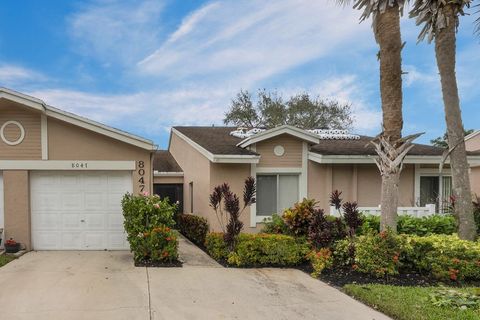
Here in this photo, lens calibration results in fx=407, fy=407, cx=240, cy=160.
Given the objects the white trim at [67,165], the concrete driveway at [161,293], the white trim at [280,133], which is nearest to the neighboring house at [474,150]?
the white trim at [280,133]

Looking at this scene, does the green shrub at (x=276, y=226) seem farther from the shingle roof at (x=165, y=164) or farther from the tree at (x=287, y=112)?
the tree at (x=287, y=112)

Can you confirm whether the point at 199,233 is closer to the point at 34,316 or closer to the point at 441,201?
the point at 34,316

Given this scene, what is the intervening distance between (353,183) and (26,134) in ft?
33.8

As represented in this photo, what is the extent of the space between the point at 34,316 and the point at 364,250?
6472 millimetres

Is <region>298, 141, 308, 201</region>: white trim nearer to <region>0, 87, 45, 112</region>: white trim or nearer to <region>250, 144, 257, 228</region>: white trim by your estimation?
<region>250, 144, 257, 228</region>: white trim

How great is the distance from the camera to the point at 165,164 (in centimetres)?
2184

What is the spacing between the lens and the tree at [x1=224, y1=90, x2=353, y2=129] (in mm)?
37281

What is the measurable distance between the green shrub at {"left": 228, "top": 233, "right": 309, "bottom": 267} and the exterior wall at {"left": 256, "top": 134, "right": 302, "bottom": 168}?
3.72 metres

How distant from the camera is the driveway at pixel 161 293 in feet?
20.7

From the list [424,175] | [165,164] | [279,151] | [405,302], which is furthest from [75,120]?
[424,175]

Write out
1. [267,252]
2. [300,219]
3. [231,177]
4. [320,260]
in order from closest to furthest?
[320,260] → [267,252] → [300,219] → [231,177]

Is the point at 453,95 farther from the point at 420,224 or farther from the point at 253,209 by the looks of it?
the point at 253,209

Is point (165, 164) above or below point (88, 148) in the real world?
below

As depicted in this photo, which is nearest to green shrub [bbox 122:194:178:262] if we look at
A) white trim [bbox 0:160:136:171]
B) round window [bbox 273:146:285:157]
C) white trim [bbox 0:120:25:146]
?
white trim [bbox 0:160:136:171]
